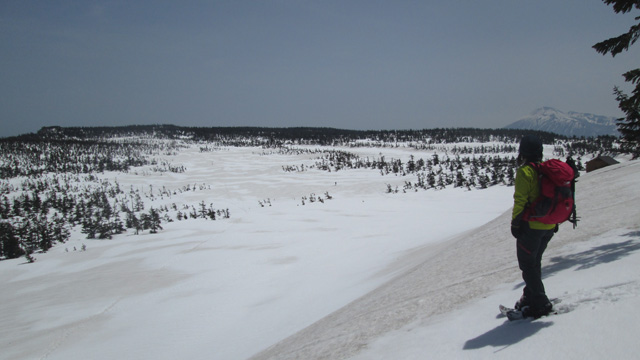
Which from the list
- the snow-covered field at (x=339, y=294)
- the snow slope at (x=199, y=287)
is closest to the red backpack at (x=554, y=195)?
the snow-covered field at (x=339, y=294)

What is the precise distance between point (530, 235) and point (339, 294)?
7599 millimetres

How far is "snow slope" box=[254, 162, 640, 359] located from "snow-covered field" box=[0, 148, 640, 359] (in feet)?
0.08

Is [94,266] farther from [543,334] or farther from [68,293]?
[543,334]

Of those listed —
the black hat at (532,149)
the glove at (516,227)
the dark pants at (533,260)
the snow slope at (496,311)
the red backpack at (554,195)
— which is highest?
the black hat at (532,149)

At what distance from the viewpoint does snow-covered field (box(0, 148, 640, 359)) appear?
12.2ft

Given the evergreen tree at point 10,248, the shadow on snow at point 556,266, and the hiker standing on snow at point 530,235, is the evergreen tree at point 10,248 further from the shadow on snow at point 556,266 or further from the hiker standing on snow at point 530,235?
the hiker standing on snow at point 530,235

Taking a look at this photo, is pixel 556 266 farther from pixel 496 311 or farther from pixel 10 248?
pixel 10 248

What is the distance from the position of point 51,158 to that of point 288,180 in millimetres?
142338

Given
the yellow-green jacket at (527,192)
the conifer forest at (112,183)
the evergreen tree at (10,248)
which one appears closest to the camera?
the yellow-green jacket at (527,192)

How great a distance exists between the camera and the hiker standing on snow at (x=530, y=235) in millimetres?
3643

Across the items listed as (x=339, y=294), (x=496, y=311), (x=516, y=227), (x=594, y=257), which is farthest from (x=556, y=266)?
(x=339, y=294)

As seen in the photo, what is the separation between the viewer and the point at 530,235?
12.1 feet

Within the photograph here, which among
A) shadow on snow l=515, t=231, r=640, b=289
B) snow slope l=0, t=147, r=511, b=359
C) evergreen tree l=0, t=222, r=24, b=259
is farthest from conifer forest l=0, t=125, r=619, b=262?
shadow on snow l=515, t=231, r=640, b=289

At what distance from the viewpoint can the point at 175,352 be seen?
8945 millimetres
